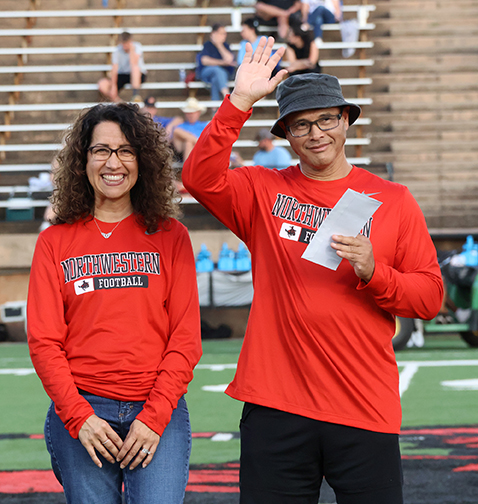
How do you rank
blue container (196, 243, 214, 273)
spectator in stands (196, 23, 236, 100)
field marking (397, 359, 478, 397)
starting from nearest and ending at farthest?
field marking (397, 359, 478, 397) → blue container (196, 243, 214, 273) → spectator in stands (196, 23, 236, 100)

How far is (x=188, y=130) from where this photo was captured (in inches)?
542

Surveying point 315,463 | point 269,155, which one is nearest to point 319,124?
point 315,463

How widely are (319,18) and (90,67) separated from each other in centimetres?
514

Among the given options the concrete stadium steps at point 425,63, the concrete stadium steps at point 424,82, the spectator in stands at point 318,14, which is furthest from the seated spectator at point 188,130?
the concrete stadium steps at point 425,63

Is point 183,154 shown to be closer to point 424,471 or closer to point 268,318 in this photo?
point 424,471

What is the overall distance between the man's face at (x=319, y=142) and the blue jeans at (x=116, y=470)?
1.02m

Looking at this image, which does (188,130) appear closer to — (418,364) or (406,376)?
(418,364)

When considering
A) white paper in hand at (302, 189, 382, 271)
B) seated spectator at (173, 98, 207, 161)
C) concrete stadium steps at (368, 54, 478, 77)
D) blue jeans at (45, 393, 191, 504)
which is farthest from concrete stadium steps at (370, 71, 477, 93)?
blue jeans at (45, 393, 191, 504)

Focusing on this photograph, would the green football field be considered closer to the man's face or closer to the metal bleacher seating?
the man's face

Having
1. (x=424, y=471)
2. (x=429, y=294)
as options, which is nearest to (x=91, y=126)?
(x=429, y=294)

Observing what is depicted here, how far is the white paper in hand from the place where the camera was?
2373 millimetres

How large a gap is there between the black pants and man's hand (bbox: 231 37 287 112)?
1.05 meters

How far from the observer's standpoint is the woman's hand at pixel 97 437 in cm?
241

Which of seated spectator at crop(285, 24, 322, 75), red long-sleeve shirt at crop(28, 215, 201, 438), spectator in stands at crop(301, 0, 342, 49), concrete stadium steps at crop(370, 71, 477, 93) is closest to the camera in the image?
red long-sleeve shirt at crop(28, 215, 201, 438)
